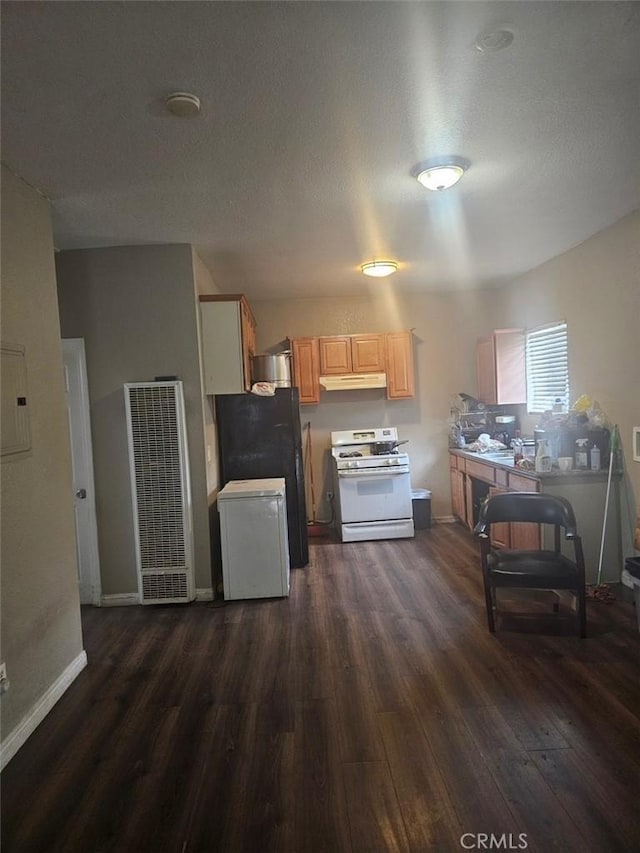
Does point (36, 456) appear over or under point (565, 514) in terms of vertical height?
over

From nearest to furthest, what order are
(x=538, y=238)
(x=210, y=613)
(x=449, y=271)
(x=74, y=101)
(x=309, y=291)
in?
(x=74, y=101) < (x=210, y=613) < (x=538, y=238) < (x=449, y=271) < (x=309, y=291)

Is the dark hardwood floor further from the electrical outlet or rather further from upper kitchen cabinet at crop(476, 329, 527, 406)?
upper kitchen cabinet at crop(476, 329, 527, 406)

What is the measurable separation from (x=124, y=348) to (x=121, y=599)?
1.91 meters

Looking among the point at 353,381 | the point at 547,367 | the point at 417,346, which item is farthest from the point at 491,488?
the point at 417,346

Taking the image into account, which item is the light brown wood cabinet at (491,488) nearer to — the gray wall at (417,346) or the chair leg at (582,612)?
the gray wall at (417,346)

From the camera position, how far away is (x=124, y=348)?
3707 mm

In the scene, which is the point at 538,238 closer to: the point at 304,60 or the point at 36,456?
the point at 304,60

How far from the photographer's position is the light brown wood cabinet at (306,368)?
5.47m

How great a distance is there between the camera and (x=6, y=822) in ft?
5.88

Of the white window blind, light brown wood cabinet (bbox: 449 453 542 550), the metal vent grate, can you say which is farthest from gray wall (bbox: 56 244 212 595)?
the white window blind

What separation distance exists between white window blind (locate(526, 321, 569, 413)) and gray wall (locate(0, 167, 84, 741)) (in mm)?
4031

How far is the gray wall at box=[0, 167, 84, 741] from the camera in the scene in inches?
87.1

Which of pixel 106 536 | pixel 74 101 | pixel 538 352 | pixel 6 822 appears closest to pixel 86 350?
pixel 106 536

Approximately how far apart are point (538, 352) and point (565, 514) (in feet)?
8.04
